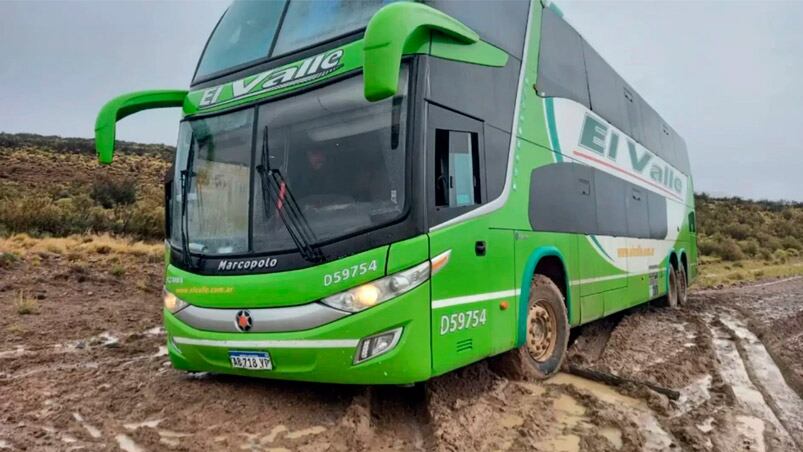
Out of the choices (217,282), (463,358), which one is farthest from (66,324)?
(463,358)

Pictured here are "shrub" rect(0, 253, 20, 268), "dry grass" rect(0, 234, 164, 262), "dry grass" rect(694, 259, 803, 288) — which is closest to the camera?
"shrub" rect(0, 253, 20, 268)

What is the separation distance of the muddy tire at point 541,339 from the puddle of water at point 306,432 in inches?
82.7

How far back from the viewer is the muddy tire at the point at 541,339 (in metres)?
5.70

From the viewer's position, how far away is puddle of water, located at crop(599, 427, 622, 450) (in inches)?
169

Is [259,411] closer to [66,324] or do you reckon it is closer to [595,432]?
[595,432]

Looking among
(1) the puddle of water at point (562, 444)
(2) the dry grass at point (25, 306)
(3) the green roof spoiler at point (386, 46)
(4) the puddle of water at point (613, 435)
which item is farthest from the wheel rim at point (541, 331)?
(2) the dry grass at point (25, 306)

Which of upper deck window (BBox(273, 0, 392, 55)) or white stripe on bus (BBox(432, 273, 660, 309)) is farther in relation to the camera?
upper deck window (BBox(273, 0, 392, 55))

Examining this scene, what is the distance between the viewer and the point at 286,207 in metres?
4.66

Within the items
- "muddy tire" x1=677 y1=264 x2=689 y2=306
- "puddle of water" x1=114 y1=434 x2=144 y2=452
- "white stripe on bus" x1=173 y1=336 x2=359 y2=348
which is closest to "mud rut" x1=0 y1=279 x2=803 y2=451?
"puddle of water" x1=114 y1=434 x2=144 y2=452

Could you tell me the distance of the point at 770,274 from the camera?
1048 inches

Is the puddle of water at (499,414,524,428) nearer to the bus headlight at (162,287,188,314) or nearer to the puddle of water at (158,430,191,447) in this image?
the puddle of water at (158,430,191,447)

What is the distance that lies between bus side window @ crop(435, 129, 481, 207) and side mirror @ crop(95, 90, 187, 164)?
2832 mm

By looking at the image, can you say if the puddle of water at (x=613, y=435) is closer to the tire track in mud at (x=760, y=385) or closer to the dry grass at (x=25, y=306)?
the tire track in mud at (x=760, y=385)

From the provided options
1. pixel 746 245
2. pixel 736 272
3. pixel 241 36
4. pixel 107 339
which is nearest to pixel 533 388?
pixel 241 36
